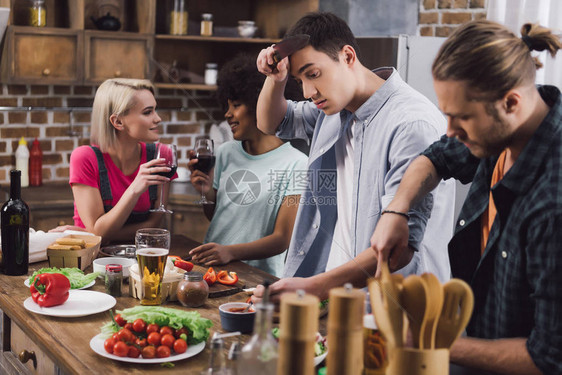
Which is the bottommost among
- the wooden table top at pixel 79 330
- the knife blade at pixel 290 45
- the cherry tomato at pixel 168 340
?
the wooden table top at pixel 79 330

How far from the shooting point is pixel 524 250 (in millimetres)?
1299

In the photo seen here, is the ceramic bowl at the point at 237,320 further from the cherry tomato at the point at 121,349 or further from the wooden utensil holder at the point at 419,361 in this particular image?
the wooden utensil holder at the point at 419,361

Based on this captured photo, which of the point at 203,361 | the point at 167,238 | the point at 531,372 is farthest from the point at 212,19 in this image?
the point at 531,372

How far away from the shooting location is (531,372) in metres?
1.22

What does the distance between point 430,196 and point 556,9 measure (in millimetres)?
1887

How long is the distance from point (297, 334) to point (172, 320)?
534mm

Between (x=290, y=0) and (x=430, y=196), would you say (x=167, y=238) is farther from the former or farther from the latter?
(x=290, y=0)

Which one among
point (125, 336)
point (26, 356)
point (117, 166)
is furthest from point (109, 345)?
point (117, 166)

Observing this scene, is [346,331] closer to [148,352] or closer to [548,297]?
[548,297]

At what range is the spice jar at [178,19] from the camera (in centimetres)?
411

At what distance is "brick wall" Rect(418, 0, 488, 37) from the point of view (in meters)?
3.53

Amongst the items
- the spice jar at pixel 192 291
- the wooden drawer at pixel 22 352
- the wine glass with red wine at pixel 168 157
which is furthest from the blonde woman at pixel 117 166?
the spice jar at pixel 192 291

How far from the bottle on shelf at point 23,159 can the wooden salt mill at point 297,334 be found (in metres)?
3.25

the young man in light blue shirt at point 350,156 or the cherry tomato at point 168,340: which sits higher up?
the young man in light blue shirt at point 350,156
